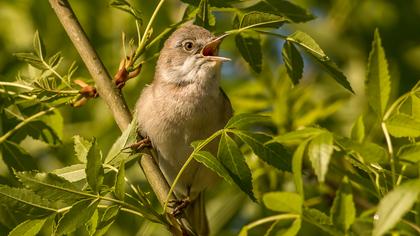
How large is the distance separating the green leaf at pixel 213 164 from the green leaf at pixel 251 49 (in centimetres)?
94

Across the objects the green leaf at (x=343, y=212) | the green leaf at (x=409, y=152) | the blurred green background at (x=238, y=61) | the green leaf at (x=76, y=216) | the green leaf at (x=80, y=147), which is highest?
the green leaf at (x=76, y=216)

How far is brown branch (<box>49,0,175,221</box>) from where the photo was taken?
3.29 meters

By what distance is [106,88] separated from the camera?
3395 mm

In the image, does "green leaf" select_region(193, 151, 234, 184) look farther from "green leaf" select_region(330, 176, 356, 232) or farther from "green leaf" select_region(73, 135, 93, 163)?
"green leaf" select_region(73, 135, 93, 163)

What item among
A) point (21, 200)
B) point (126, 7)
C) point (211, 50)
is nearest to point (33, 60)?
point (126, 7)

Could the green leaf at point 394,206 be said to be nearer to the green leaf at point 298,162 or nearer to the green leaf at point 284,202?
the green leaf at point 298,162

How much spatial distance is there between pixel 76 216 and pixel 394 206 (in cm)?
105

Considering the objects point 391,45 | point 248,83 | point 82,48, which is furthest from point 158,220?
point 391,45

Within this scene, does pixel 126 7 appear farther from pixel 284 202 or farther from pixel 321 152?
pixel 321 152

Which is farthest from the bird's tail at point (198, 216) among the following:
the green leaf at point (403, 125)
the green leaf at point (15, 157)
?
the green leaf at point (403, 125)

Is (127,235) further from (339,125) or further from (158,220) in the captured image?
(158,220)

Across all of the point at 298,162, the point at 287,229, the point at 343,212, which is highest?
the point at 298,162

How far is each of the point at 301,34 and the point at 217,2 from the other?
39 centimetres

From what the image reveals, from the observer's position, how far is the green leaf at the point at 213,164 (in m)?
2.74
